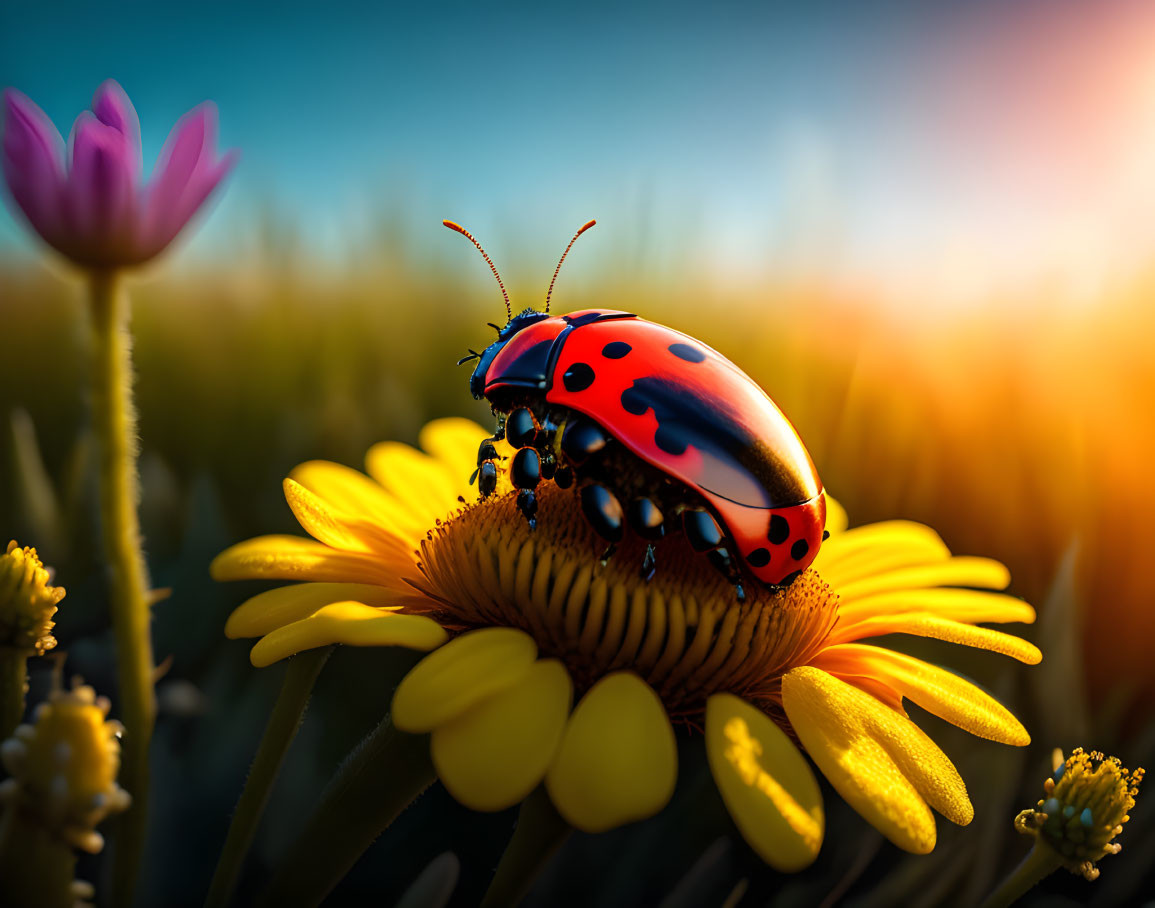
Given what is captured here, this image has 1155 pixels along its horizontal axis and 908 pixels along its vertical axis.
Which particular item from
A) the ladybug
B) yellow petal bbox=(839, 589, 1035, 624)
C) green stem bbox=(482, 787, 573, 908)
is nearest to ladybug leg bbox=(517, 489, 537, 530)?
the ladybug

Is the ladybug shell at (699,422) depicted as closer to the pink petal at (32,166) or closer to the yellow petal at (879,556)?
the yellow petal at (879,556)

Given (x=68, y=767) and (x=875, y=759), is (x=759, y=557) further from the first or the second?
(x=68, y=767)

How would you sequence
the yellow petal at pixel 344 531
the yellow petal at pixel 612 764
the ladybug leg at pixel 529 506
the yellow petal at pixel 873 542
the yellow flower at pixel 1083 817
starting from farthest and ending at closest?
the yellow petal at pixel 873 542 → the yellow petal at pixel 344 531 → the ladybug leg at pixel 529 506 → the yellow flower at pixel 1083 817 → the yellow petal at pixel 612 764

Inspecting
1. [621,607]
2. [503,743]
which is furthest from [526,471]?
[503,743]

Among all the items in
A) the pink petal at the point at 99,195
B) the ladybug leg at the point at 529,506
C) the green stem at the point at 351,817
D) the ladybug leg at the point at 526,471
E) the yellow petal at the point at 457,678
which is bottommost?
the green stem at the point at 351,817

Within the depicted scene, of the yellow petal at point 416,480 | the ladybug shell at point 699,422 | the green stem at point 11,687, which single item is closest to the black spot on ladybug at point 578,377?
the ladybug shell at point 699,422

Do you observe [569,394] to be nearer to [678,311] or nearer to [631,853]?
[631,853]
